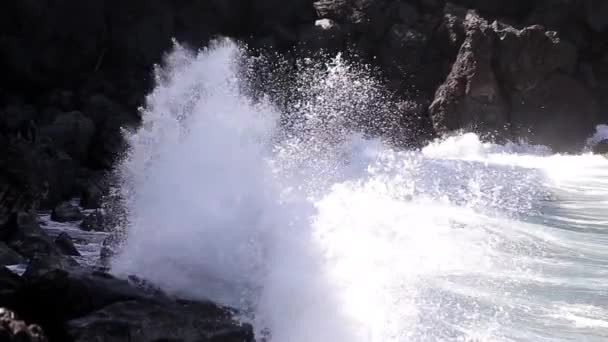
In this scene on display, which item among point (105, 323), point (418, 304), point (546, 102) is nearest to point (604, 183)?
point (546, 102)


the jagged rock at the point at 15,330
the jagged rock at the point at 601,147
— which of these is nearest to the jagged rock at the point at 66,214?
the jagged rock at the point at 15,330

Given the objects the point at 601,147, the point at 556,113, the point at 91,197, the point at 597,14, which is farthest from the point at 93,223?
the point at 597,14

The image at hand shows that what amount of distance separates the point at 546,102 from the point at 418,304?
73.9ft

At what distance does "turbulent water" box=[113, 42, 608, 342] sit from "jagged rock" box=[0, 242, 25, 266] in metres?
1.34

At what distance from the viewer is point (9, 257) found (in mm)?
A: 8719

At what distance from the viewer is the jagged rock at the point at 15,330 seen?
4.56 m

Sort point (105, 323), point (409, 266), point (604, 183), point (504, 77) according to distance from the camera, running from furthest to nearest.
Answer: point (504, 77), point (604, 183), point (409, 266), point (105, 323)

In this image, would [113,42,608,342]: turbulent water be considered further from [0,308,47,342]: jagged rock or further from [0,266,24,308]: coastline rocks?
[0,308,47,342]: jagged rock

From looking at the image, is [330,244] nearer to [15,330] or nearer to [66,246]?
[66,246]

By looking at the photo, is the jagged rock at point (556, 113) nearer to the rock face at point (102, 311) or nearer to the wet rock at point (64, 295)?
the rock face at point (102, 311)

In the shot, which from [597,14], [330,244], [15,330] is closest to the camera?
[15,330]

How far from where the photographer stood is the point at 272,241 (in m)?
8.28

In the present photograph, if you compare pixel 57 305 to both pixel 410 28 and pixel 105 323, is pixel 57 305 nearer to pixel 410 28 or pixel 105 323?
pixel 105 323

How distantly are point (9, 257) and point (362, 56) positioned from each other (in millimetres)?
22271
